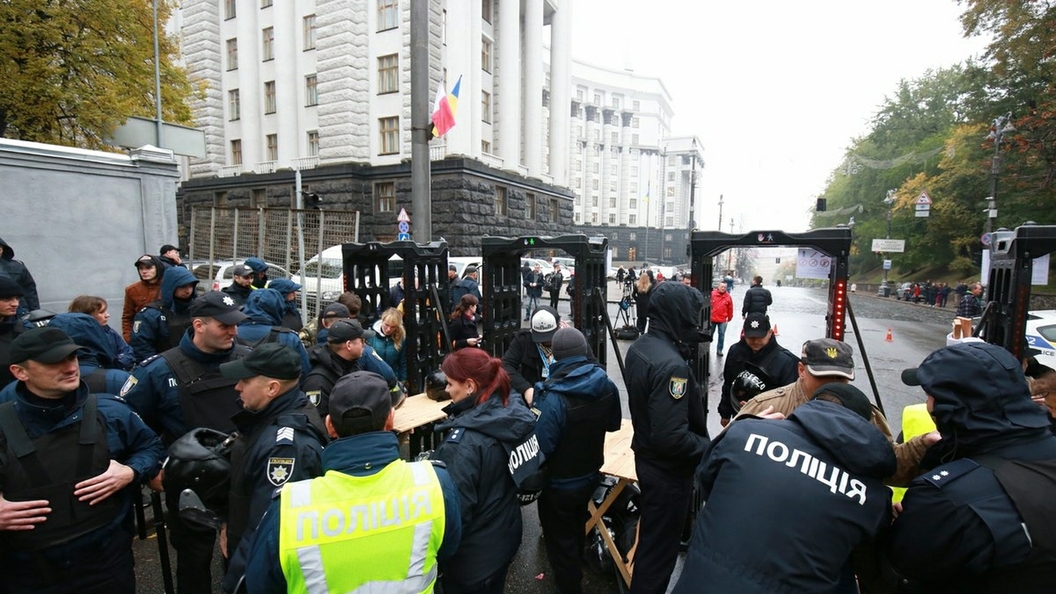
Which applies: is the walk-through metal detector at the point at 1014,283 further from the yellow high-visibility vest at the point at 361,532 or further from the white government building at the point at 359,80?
the white government building at the point at 359,80

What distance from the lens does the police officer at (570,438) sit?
9.57 feet

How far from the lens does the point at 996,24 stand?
19.9m

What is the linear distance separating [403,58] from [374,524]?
23748 mm

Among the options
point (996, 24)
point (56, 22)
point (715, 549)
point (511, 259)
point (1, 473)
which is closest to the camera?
point (715, 549)

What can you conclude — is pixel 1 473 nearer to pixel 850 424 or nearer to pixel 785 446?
pixel 785 446

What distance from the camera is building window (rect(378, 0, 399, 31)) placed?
22.1 meters

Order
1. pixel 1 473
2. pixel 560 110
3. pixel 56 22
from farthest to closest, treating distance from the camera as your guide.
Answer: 1. pixel 560 110
2. pixel 56 22
3. pixel 1 473

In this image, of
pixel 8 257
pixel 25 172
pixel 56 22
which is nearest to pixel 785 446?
pixel 8 257

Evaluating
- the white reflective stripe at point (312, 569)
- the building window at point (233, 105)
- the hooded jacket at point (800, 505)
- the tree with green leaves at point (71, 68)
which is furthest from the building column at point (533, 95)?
the white reflective stripe at point (312, 569)

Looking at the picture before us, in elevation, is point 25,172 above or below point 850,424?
above

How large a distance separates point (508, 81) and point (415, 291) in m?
22.2

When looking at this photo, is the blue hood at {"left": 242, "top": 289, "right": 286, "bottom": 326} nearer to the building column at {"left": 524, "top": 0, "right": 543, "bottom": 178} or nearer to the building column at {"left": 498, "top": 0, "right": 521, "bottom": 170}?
the building column at {"left": 498, "top": 0, "right": 521, "bottom": 170}

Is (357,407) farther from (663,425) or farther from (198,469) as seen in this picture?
(663,425)

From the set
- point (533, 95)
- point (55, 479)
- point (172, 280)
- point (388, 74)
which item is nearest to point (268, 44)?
point (388, 74)
